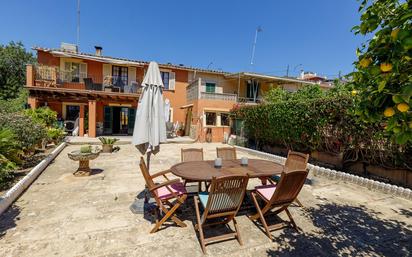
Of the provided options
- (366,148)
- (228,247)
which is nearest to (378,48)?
(228,247)

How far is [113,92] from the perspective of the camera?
56.3 ft

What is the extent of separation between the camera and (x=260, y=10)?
1867cm

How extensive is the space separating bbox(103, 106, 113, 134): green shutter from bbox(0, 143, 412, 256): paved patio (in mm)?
14231

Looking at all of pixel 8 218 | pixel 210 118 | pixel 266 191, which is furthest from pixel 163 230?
pixel 210 118

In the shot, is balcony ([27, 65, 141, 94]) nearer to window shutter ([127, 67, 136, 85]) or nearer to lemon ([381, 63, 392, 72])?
window shutter ([127, 67, 136, 85])

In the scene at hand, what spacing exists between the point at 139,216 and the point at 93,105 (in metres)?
14.3

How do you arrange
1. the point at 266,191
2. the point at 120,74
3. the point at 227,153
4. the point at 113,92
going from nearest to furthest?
the point at 266,191 → the point at 227,153 → the point at 113,92 → the point at 120,74

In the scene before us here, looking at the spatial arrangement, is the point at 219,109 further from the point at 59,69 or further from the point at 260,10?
→ the point at 59,69

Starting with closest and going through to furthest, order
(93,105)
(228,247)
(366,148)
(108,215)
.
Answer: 1. (228,247)
2. (108,215)
3. (366,148)
4. (93,105)

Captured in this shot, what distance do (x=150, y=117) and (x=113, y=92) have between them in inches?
551

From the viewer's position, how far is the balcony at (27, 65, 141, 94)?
51.7 feet

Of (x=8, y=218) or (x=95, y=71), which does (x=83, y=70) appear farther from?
(x=8, y=218)

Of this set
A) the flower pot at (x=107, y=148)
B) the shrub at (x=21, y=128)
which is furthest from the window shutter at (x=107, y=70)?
the shrub at (x=21, y=128)

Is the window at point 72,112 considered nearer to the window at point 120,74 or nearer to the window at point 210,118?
the window at point 120,74
